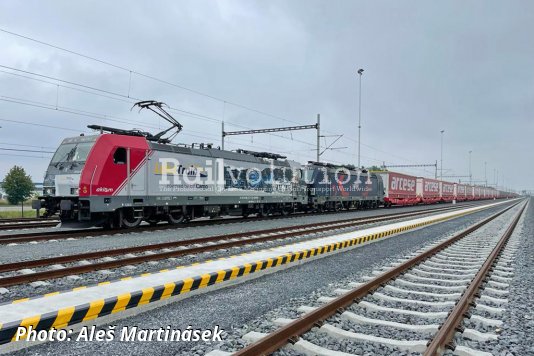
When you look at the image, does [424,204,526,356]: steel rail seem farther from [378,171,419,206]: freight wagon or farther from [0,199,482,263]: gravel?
[378,171,419,206]: freight wagon

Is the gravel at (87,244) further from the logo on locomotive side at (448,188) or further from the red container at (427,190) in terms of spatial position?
the logo on locomotive side at (448,188)

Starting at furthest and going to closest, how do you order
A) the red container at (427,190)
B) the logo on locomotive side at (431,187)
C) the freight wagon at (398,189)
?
the logo on locomotive side at (431,187) → the red container at (427,190) → the freight wagon at (398,189)

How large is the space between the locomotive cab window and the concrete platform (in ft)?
23.2

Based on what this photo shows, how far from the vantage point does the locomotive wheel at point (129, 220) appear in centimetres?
1470

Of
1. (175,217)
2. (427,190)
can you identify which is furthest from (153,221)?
(427,190)

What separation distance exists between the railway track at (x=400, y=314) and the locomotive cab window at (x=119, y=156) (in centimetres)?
993

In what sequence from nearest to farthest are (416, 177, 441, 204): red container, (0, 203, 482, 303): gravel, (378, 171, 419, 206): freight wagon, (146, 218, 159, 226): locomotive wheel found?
(0, 203, 482, 303): gravel
(146, 218, 159, 226): locomotive wheel
(378, 171, 419, 206): freight wagon
(416, 177, 441, 204): red container

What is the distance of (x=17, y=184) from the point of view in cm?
5484

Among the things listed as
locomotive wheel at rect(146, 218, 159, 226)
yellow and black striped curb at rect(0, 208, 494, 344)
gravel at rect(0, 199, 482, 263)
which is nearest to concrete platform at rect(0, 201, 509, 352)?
yellow and black striped curb at rect(0, 208, 494, 344)

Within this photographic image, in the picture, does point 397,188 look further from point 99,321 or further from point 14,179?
point 14,179

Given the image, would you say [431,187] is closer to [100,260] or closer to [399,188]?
[399,188]

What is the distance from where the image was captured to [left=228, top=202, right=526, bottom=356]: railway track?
409cm

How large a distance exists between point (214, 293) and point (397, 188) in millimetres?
36433

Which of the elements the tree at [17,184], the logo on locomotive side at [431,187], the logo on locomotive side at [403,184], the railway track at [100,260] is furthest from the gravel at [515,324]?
the tree at [17,184]
